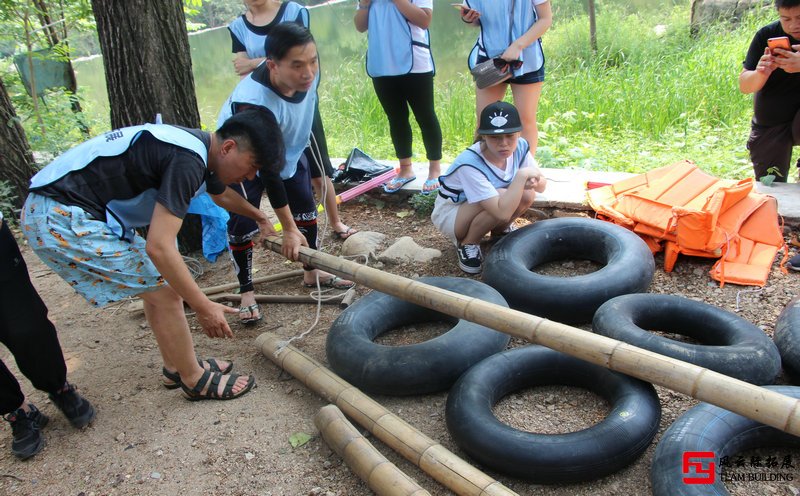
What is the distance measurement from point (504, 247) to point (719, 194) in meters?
1.33

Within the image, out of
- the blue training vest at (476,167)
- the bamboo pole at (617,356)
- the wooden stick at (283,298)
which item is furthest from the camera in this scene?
the wooden stick at (283,298)

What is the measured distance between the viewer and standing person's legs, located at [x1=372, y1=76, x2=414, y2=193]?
181 inches

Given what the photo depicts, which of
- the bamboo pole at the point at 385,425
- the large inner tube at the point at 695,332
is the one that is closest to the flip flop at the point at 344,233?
the bamboo pole at the point at 385,425

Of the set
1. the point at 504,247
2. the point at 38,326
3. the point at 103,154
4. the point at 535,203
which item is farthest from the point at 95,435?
the point at 535,203

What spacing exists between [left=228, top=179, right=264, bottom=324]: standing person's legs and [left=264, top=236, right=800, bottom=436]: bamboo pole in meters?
0.93

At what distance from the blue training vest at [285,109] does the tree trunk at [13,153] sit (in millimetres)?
3129

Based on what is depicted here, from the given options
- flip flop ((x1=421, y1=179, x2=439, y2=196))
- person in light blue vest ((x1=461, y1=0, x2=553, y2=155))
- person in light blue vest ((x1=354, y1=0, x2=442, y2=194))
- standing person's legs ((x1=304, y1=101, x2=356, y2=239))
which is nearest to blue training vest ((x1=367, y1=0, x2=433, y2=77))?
person in light blue vest ((x1=354, y1=0, x2=442, y2=194))

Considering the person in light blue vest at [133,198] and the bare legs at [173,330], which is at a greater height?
the person in light blue vest at [133,198]

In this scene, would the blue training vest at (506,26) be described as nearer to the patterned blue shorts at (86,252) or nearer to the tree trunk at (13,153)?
the patterned blue shorts at (86,252)

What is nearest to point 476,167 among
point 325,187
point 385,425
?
point 325,187

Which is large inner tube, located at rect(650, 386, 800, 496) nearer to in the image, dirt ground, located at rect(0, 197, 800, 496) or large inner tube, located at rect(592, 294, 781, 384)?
dirt ground, located at rect(0, 197, 800, 496)

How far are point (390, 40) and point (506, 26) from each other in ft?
2.86

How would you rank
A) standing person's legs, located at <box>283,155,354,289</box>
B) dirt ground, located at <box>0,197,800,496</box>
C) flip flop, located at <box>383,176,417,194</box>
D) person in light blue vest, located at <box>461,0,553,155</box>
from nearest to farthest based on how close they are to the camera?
dirt ground, located at <box>0,197,800,496</box> → standing person's legs, located at <box>283,155,354,289</box> → person in light blue vest, located at <box>461,0,553,155</box> → flip flop, located at <box>383,176,417,194</box>

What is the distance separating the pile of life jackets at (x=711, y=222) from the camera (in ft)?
11.4
